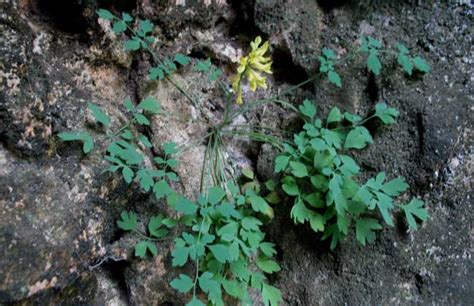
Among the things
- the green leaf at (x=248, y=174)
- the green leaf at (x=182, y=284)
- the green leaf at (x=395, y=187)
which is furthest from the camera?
the green leaf at (x=248, y=174)

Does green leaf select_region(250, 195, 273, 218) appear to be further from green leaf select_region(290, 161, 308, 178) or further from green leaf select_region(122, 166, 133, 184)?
green leaf select_region(122, 166, 133, 184)

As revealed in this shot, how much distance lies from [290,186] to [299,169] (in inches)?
2.8

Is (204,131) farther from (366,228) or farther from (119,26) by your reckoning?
(366,228)

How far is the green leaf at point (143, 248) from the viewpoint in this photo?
128 cm

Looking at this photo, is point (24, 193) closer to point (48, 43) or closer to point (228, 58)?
point (48, 43)

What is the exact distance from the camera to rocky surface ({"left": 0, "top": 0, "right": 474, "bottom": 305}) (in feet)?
3.91

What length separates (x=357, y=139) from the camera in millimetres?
1339

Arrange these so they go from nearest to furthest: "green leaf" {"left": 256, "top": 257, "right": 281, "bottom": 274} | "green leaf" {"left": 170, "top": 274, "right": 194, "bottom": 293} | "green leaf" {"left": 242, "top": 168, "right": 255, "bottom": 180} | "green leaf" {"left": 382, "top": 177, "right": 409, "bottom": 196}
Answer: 1. "green leaf" {"left": 170, "top": 274, "right": 194, "bottom": 293}
2. "green leaf" {"left": 382, "top": 177, "right": 409, "bottom": 196}
3. "green leaf" {"left": 256, "top": 257, "right": 281, "bottom": 274}
4. "green leaf" {"left": 242, "top": 168, "right": 255, "bottom": 180}

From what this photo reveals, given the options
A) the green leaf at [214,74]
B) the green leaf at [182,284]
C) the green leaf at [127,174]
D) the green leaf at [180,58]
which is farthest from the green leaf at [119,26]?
the green leaf at [182,284]

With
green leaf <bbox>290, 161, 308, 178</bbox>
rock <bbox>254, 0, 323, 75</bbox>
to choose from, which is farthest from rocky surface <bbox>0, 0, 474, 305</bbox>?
green leaf <bbox>290, 161, 308, 178</bbox>

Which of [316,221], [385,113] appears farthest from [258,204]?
[385,113]

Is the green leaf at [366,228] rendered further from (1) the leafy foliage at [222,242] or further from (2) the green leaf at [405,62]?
(2) the green leaf at [405,62]

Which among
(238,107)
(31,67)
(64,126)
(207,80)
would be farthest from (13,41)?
(238,107)

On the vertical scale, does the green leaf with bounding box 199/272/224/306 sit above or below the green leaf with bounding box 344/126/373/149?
below
